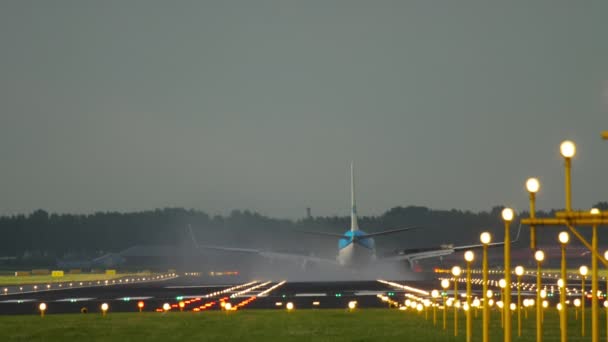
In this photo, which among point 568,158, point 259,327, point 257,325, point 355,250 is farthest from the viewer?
point 355,250

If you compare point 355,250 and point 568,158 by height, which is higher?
point 355,250

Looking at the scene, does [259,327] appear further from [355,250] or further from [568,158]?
[355,250]

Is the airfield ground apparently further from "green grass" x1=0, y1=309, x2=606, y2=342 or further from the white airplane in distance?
the white airplane in distance

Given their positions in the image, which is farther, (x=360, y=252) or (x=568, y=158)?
(x=360, y=252)

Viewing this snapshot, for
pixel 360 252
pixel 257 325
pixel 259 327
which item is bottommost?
pixel 259 327

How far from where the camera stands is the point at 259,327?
30875 mm

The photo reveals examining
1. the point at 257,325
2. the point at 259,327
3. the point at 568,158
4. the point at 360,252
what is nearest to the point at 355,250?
the point at 360,252

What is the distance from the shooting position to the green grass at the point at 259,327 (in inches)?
1080

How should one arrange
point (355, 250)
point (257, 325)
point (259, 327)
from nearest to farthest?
point (259, 327)
point (257, 325)
point (355, 250)

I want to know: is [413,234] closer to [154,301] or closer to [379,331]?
[154,301]

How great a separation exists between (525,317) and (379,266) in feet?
189

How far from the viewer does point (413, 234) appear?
159 m

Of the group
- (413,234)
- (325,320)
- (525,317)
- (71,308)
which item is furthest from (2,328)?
(413,234)

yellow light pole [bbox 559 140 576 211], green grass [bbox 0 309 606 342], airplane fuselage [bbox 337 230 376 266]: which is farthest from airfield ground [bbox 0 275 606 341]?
airplane fuselage [bbox 337 230 376 266]
